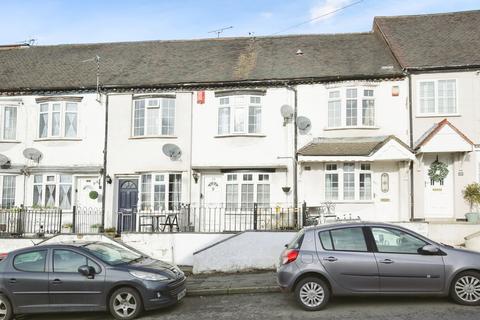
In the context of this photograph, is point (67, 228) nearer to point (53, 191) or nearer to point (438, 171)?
point (53, 191)

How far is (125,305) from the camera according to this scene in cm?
937

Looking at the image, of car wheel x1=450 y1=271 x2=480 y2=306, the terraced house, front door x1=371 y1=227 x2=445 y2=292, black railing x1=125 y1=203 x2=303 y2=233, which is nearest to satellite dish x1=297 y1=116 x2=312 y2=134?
the terraced house

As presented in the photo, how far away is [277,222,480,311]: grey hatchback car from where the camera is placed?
28.7 ft

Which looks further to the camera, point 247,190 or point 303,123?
point 247,190

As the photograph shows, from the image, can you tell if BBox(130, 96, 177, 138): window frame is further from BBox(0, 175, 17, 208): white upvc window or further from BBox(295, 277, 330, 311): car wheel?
BBox(295, 277, 330, 311): car wheel

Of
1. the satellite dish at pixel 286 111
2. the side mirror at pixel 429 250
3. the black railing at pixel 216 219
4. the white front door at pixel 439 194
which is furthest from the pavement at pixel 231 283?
the white front door at pixel 439 194

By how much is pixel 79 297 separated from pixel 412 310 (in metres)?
6.11

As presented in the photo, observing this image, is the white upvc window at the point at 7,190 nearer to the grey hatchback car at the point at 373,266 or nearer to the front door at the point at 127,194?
the front door at the point at 127,194

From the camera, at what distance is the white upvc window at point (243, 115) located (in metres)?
18.1

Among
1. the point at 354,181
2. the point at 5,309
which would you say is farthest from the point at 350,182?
the point at 5,309

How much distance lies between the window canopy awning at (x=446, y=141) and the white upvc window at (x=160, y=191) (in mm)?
8631

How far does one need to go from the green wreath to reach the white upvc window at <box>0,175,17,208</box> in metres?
15.3

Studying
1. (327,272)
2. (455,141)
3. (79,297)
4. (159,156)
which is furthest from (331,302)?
(159,156)

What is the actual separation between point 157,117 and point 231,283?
8.60 meters
